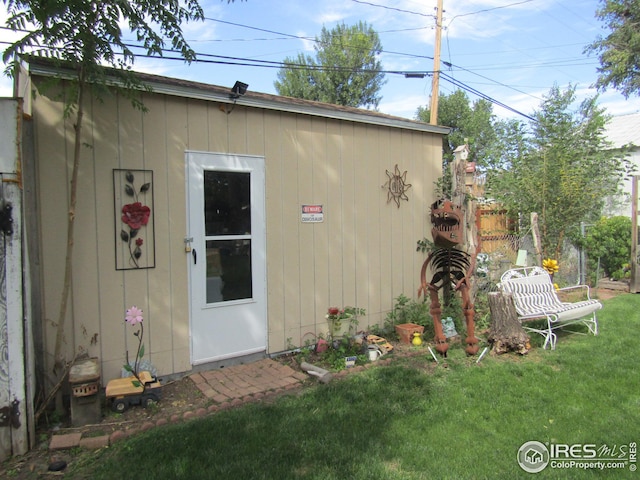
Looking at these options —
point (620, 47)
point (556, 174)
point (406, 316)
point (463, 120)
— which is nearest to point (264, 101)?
point (406, 316)

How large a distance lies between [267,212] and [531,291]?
354 centimetres

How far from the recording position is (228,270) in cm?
434

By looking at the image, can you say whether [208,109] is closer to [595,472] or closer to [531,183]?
[595,472]

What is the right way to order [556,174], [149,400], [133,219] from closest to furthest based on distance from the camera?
1. [149,400]
2. [133,219]
3. [556,174]

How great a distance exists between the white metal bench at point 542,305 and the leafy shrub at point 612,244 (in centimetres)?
408

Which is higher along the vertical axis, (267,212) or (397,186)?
(397,186)

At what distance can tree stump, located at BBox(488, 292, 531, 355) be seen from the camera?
15.3ft

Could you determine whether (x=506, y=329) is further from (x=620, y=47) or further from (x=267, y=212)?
(x=620, y=47)

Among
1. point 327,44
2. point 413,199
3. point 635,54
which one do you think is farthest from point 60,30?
point 327,44

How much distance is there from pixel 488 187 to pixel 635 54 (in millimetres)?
9528

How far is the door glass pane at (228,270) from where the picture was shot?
13.9 ft

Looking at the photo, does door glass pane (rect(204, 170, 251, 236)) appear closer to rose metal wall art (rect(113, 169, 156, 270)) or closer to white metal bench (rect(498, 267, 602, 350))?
rose metal wall art (rect(113, 169, 156, 270))

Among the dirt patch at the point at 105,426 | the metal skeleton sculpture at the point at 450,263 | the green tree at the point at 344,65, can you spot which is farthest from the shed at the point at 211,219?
the green tree at the point at 344,65

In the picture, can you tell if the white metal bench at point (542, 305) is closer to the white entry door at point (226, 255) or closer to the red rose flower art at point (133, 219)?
the white entry door at point (226, 255)
